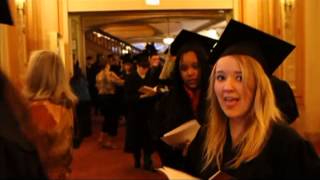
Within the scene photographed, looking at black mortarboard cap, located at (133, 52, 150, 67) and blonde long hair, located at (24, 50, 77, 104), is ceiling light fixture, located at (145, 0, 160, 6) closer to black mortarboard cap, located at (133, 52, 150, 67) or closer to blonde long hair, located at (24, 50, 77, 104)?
black mortarboard cap, located at (133, 52, 150, 67)

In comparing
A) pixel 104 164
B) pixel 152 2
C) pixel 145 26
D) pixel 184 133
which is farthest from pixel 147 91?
pixel 145 26

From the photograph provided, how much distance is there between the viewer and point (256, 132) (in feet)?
6.12

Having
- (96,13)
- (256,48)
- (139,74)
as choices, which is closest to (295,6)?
(139,74)

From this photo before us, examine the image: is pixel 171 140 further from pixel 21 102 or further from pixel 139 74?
pixel 139 74

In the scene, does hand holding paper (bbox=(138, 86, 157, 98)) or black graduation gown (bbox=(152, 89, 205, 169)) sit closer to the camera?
black graduation gown (bbox=(152, 89, 205, 169))

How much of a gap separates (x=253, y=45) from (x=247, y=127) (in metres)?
0.35

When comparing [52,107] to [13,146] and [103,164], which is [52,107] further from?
[103,164]

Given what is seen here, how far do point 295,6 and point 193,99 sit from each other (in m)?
5.81

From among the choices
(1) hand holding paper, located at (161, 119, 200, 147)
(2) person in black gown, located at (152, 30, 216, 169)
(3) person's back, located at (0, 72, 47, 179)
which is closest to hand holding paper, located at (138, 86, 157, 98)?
(2) person in black gown, located at (152, 30, 216, 169)

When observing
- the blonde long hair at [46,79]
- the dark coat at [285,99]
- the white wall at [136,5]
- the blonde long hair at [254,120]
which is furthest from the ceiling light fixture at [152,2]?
the blonde long hair at [254,120]

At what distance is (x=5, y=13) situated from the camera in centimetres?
196

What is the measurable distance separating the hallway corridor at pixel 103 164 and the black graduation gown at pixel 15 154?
543 cm

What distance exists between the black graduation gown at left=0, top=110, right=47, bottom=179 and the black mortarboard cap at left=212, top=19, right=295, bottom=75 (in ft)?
3.20

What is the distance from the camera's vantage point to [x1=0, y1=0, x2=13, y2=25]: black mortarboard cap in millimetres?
1942
